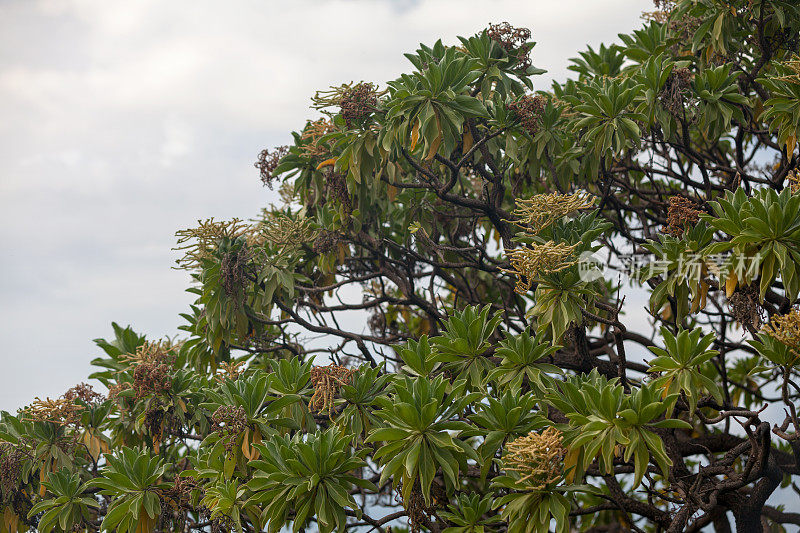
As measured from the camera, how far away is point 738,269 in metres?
3.71

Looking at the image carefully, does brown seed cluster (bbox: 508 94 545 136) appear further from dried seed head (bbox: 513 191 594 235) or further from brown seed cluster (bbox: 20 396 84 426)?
brown seed cluster (bbox: 20 396 84 426)

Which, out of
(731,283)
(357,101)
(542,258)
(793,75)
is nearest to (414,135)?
(357,101)

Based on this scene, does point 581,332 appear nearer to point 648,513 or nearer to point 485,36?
point 648,513

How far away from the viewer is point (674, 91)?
505 centimetres

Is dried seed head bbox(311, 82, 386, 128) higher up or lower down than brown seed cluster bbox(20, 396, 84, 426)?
higher up

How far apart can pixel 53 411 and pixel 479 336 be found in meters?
3.24

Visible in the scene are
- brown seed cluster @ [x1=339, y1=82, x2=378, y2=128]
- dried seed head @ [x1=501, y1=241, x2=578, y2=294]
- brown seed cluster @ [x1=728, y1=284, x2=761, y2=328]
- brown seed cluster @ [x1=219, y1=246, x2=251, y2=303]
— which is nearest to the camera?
dried seed head @ [x1=501, y1=241, x2=578, y2=294]

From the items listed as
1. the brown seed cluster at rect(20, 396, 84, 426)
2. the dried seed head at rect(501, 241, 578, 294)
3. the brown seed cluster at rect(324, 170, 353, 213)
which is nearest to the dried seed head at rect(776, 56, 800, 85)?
the dried seed head at rect(501, 241, 578, 294)

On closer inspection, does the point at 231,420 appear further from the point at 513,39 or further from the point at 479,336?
the point at 513,39

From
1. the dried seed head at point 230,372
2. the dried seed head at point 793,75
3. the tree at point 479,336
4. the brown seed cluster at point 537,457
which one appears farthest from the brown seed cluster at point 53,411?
the dried seed head at point 793,75

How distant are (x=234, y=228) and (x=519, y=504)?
276cm

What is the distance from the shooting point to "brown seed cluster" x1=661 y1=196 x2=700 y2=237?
421 cm

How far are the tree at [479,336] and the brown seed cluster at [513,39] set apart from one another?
16 mm

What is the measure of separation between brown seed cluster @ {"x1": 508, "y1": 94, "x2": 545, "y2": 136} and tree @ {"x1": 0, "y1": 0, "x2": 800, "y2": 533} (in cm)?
3
